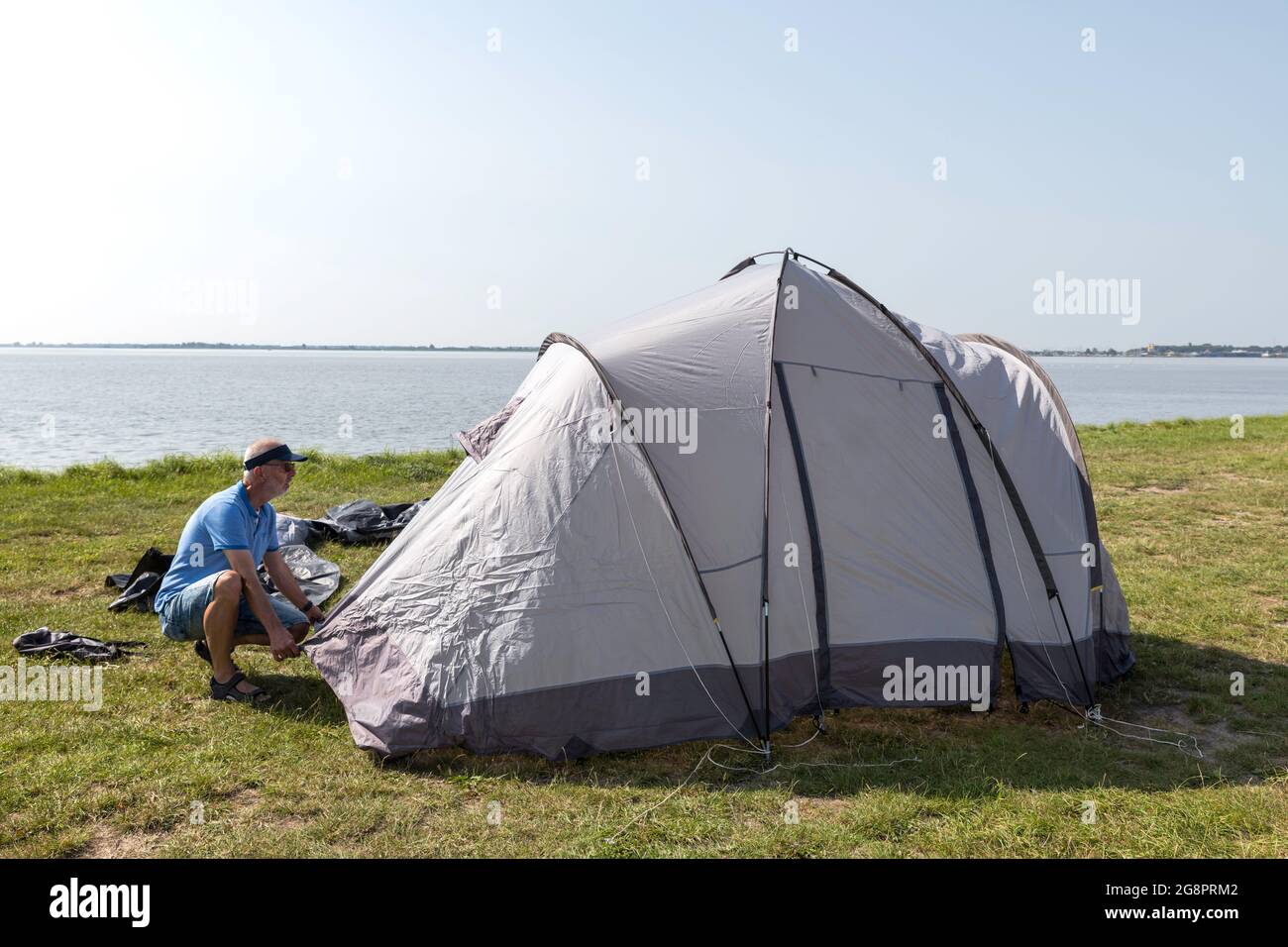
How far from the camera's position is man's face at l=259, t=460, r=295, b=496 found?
5883 millimetres

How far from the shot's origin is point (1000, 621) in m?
5.50

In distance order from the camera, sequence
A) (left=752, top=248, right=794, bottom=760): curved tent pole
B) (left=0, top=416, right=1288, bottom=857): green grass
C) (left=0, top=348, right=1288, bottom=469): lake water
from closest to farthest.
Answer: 1. (left=0, top=416, right=1288, bottom=857): green grass
2. (left=752, top=248, right=794, bottom=760): curved tent pole
3. (left=0, top=348, right=1288, bottom=469): lake water

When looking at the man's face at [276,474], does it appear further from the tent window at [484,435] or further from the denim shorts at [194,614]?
the tent window at [484,435]

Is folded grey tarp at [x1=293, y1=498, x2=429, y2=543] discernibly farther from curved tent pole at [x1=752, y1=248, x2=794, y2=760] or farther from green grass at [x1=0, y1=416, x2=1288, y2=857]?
curved tent pole at [x1=752, y1=248, x2=794, y2=760]

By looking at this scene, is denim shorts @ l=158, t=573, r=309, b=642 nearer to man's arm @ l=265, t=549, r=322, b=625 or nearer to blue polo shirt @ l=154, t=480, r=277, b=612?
blue polo shirt @ l=154, t=480, r=277, b=612

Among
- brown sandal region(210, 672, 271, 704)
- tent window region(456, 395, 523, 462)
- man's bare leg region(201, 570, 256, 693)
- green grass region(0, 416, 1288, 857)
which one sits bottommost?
green grass region(0, 416, 1288, 857)

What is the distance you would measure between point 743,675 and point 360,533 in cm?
624

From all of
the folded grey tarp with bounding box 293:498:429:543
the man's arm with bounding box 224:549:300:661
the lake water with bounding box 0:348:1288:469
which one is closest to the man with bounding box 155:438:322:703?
the man's arm with bounding box 224:549:300:661

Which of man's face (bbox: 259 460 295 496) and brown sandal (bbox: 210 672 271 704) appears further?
man's face (bbox: 259 460 295 496)

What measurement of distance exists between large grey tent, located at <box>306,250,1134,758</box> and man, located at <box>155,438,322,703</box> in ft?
1.86

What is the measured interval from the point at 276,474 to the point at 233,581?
2.33 feet

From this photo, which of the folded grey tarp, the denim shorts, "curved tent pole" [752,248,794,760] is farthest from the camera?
the folded grey tarp

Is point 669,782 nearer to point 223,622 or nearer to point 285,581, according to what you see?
point 223,622

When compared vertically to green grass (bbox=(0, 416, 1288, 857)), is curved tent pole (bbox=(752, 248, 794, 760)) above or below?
above
